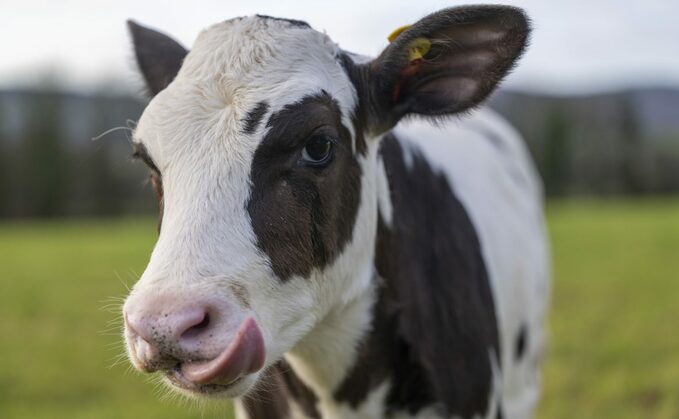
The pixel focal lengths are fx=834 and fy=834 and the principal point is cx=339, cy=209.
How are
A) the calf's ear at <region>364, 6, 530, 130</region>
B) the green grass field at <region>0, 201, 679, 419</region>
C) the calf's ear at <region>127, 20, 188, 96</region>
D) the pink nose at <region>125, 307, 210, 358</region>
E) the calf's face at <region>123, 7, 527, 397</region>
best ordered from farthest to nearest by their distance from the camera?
1. the green grass field at <region>0, 201, 679, 419</region>
2. the calf's ear at <region>127, 20, 188, 96</region>
3. the calf's ear at <region>364, 6, 530, 130</region>
4. the calf's face at <region>123, 7, 527, 397</region>
5. the pink nose at <region>125, 307, 210, 358</region>

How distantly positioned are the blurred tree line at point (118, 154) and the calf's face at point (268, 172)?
34286mm

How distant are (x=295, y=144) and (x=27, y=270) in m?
14.0

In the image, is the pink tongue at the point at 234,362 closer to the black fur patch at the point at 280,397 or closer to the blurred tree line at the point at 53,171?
A: the black fur patch at the point at 280,397

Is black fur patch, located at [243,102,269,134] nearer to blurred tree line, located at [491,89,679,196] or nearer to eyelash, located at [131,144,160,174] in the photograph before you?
eyelash, located at [131,144,160,174]

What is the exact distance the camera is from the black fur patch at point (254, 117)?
111 inches

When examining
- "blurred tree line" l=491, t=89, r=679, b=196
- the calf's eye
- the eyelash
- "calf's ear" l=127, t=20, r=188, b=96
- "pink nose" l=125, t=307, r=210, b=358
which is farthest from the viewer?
"blurred tree line" l=491, t=89, r=679, b=196

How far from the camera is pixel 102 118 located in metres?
56.8

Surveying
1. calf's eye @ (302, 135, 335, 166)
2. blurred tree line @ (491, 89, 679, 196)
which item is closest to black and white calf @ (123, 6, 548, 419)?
calf's eye @ (302, 135, 335, 166)

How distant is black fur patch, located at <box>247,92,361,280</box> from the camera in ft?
9.12

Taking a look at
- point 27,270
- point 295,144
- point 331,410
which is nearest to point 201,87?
point 295,144

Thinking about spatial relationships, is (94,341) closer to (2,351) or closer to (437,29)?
(2,351)

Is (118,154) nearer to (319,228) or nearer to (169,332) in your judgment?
(319,228)

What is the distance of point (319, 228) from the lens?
9.80ft

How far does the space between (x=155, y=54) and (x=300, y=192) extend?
57.9 inches
